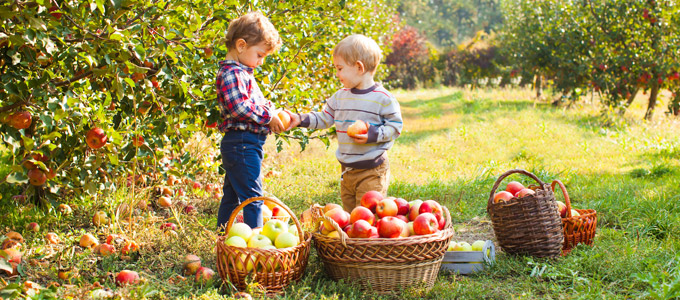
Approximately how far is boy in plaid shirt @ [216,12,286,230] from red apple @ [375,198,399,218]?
73cm

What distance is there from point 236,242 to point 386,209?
2.66 feet

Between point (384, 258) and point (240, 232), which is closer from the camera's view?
point (384, 258)

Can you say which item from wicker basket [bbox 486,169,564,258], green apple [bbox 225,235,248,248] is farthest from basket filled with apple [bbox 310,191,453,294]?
wicker basket [bbox 486,169,564,258]

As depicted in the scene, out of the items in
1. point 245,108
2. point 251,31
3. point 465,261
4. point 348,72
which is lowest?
point 465,261

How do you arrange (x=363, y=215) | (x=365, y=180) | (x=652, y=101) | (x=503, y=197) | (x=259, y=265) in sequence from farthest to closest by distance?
(x=652, y=101), (x=365, y=180), (x=503, y=197), (x=363, y=215), (x=259, y=265)

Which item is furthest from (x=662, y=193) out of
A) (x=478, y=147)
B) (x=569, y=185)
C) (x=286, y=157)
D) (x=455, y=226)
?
(x=286, y=157)

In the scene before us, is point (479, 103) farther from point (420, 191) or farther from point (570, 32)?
point (420, 191)

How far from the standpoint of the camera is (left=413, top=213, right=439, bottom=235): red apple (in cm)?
270

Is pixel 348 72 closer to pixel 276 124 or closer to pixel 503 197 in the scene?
pixel 276 124

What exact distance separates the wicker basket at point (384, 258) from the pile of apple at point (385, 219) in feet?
0.25

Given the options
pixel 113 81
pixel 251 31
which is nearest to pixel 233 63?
pixel 251 31

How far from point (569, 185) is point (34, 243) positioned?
14.1 ft

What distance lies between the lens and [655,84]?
358 inches

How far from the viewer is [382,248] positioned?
2.61 metres
